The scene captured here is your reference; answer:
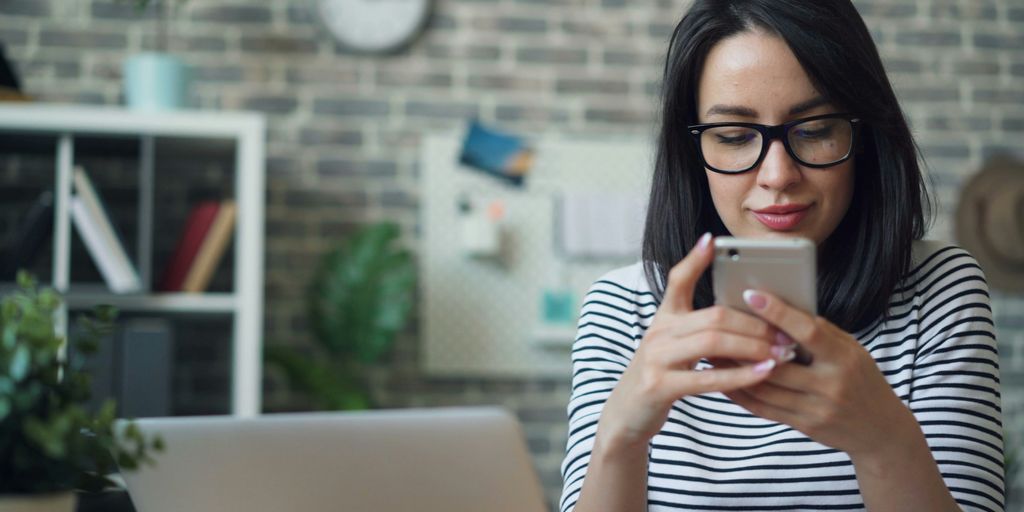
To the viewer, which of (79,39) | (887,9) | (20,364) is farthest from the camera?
(887,9)

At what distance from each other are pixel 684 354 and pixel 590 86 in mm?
2443

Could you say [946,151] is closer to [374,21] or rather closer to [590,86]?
[590,86]

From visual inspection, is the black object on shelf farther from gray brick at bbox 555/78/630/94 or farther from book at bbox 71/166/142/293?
gray brick at bbox 555/78/630/94

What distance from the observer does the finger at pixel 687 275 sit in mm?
931

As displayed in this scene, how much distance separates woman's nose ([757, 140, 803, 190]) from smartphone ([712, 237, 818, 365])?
26 cm

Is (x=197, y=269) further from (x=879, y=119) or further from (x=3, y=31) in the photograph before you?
(x=879, y=119)

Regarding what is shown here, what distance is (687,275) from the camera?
939 millimetres

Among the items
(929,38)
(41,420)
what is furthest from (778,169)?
(929,38)

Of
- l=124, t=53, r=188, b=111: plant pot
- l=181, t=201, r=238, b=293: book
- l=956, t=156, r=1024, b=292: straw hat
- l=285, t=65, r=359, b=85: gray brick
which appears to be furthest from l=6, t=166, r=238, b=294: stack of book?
l=956, t=156, r=1024, b=292: straw hat

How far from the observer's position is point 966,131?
3434mm

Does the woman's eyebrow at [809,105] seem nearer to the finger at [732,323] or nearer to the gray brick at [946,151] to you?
the finger at [732,323]

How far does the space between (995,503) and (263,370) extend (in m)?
2.34

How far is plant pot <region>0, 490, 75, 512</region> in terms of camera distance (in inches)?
30.0

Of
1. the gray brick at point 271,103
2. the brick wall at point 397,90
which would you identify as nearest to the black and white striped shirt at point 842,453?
the brick wall at point 397,90
